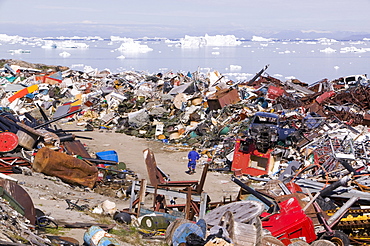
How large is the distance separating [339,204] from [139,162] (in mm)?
7500

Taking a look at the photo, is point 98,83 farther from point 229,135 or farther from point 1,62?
point 1,62

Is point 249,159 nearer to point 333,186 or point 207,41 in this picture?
point 333,186

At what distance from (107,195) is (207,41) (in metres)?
91.5

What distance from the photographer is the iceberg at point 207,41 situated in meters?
98.2

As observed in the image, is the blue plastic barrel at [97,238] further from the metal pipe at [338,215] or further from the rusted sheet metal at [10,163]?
the rusted sheet metal at [10,163]

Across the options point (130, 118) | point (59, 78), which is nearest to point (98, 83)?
point (59, 78)

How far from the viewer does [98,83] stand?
3011 cm

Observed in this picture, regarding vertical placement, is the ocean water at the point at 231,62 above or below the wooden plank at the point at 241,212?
above

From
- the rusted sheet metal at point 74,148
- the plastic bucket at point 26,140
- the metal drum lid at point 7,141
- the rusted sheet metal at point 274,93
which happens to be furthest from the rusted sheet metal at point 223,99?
the metal drum lid at point 7,141

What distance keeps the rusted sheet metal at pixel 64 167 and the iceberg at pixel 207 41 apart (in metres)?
87.4

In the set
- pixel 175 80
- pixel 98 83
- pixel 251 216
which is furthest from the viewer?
pixel 98 83

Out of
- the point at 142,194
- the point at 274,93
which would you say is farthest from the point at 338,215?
the point at 274,93

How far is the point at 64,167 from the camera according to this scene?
38.3ft

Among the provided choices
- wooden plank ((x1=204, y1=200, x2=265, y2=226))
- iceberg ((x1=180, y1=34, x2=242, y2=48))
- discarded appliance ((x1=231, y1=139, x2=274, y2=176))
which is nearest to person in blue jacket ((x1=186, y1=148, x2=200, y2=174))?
discarded appliance ((x1=231, y1=139, x2=274, y2=176))
